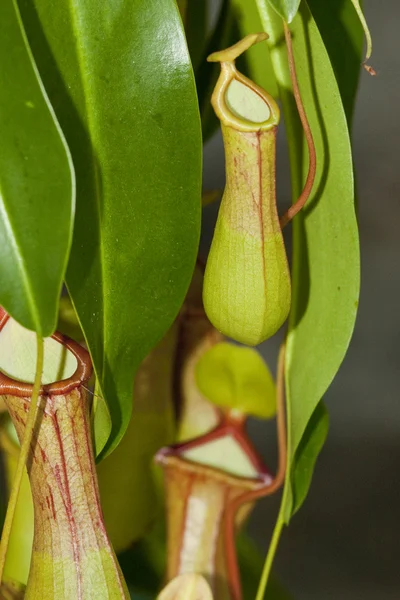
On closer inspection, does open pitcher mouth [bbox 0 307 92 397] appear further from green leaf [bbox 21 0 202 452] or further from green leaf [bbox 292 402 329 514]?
green leaf [bbox 292 402 329 514]

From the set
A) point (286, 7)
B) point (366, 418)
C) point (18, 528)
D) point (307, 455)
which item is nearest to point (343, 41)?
point (286, 7)

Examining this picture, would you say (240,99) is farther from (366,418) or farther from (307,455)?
(366,418)

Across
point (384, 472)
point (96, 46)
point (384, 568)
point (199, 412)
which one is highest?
point (96, 46)

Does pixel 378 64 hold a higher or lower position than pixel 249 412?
higher

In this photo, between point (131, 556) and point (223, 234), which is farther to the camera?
point (131, 556)

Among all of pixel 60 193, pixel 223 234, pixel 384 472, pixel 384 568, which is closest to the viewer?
pixel 60 193

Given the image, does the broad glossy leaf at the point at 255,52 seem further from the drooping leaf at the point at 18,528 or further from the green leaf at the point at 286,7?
the drooping leaf at the point at 18,528

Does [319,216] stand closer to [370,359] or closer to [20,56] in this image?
[20,56]

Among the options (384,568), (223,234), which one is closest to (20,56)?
(223,234)
